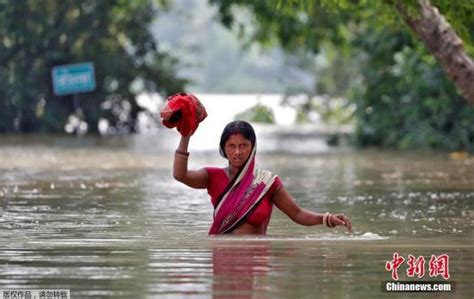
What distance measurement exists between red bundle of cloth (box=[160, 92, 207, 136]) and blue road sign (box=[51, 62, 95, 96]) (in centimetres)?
2670

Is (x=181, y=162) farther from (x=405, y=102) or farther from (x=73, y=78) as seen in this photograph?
(x=73, y=78)

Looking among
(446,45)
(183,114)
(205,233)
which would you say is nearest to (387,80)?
(446,45)

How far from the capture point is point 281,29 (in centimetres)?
3350

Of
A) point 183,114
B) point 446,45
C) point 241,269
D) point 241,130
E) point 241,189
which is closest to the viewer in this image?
point 241,269

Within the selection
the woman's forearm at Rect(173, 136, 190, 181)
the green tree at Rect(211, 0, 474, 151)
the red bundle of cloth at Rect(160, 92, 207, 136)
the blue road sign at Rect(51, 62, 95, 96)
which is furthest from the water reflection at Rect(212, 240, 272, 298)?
the blue road sign at Rect(51, 62, 95, 96)

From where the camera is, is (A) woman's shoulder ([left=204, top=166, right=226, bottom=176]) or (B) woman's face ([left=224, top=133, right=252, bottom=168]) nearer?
(B) woman's face ([left=224, top=133, right=252, bottom=168])

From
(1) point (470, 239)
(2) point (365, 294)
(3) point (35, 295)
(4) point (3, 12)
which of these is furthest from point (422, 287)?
(4) point (3, 12)

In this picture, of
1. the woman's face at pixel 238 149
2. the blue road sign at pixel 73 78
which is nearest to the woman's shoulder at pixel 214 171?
the woman's face at pixel 238 149

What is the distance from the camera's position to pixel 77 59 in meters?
37.1

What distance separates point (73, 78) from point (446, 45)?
19.9 meters

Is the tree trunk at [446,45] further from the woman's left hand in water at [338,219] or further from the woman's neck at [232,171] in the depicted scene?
the woman's left hand in water at [338,219]

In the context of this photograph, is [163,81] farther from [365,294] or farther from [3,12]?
[365,294]

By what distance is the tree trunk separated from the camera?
746 inches

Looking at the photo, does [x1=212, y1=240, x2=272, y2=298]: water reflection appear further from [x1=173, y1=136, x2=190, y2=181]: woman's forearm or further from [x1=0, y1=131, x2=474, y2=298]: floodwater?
[x1=173, y1=136, x2=190, y2=181]: woman's forearm
